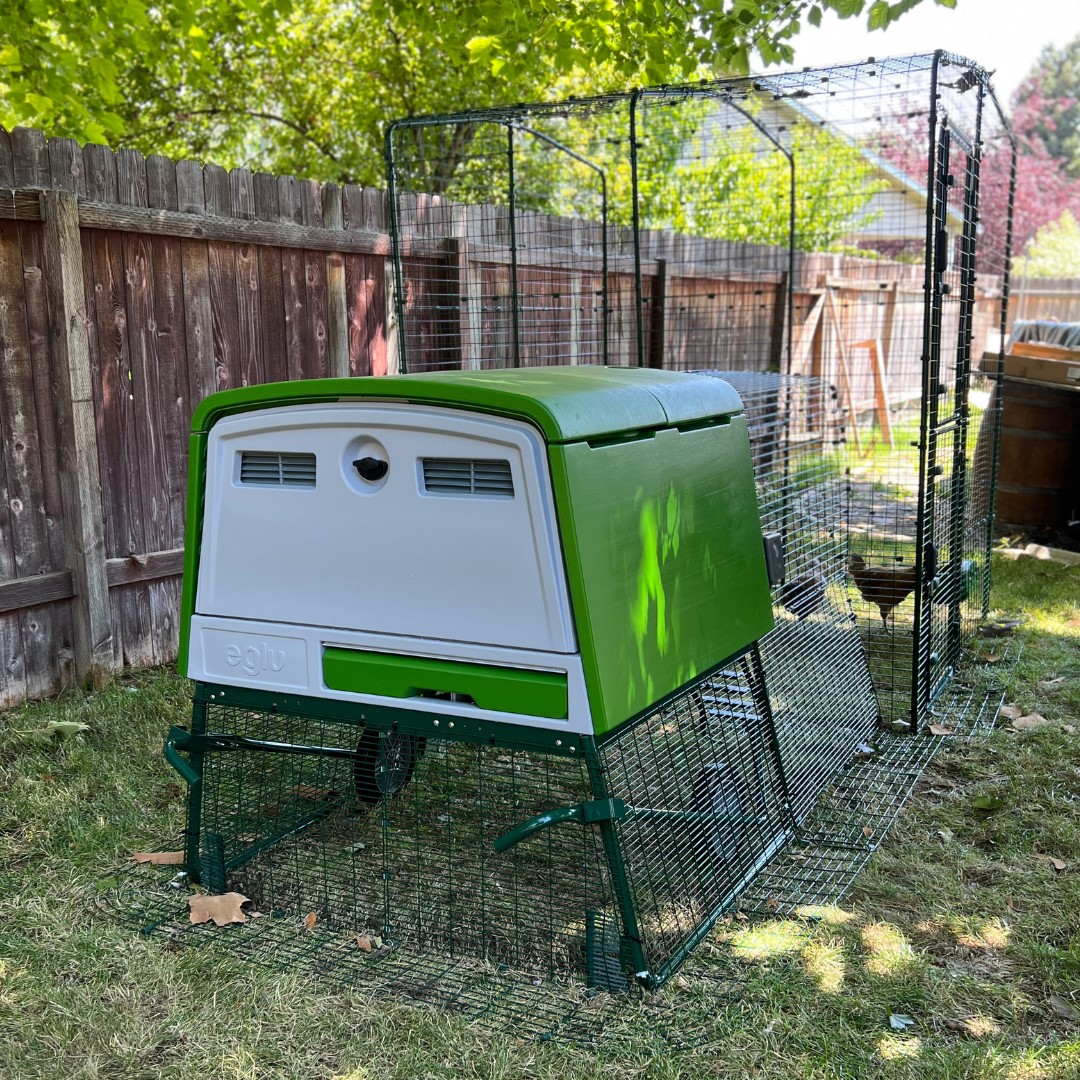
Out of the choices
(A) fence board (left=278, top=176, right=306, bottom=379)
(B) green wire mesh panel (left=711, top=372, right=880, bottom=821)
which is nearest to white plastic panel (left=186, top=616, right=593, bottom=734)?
(B) green wire mesh panel (left=711, top=372, right=880, bottom=821)

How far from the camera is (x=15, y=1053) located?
2.37m

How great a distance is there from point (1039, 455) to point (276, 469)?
6.83 meters

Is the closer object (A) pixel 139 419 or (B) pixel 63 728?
(B) pixel 63 728

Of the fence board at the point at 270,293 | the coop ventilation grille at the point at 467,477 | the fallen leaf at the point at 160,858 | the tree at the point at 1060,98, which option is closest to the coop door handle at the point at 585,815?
the coop ventilation grille at the point at 467,477

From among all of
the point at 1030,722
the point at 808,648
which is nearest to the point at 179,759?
the point at 808,648

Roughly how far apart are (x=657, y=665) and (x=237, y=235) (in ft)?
11.9

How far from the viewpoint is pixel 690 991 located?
2600mm

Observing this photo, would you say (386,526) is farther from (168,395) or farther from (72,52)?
(72,52)

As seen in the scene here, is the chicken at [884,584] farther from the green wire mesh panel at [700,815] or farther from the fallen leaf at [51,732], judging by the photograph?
the fallen leaf at [51,732]

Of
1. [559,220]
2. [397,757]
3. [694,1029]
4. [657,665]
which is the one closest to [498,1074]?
[694,1029]

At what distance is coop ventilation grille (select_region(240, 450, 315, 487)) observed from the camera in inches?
109

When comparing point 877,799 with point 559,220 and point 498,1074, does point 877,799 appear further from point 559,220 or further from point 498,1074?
point 559,220

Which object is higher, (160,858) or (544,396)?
(544,396)

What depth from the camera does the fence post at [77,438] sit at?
446cm
